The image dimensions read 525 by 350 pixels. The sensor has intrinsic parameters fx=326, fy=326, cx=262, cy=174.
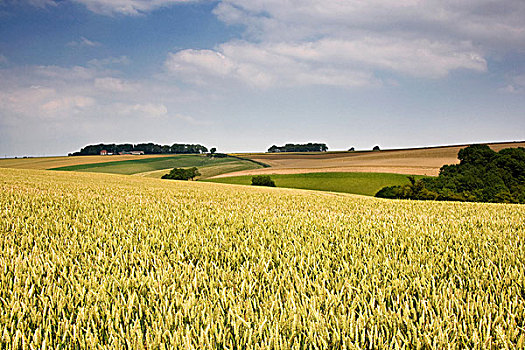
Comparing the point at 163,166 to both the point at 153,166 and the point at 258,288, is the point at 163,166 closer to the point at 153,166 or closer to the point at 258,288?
the point at 153,166

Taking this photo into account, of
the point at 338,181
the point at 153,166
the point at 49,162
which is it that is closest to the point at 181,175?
the point at 153,166

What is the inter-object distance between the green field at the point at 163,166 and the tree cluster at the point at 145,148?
18.1 meters

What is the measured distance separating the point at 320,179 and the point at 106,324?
50.3 m

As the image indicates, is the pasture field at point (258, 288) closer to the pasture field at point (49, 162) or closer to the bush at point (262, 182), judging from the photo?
the bush at point (262, 182)

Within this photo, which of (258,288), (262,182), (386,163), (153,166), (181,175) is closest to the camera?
(258,288)

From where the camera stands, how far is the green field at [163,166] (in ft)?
194

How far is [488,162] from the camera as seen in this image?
35469mm

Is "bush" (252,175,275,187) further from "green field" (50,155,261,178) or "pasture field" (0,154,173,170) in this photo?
"pasture field" (0,154,173,170)

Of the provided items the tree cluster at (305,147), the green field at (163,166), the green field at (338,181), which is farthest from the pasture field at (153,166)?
the tree cluster at (305,147)

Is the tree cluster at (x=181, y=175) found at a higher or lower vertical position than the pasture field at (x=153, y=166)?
lower

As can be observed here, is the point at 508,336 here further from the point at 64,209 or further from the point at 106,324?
the point at 64,209

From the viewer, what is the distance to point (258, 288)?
2445mm

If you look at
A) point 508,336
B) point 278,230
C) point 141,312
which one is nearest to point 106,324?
point 141,312

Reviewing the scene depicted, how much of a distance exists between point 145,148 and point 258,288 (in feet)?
325
